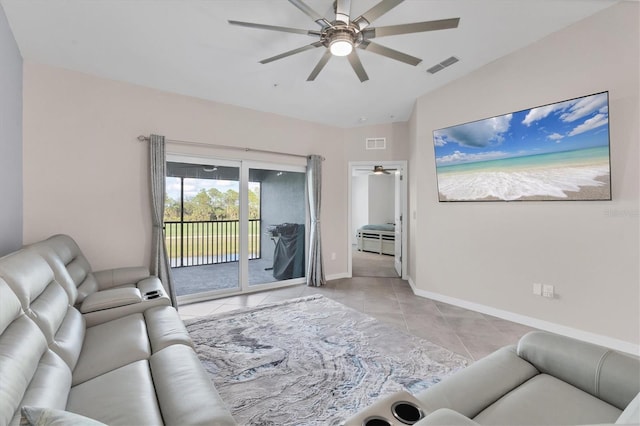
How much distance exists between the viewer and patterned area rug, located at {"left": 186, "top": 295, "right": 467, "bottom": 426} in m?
1.81

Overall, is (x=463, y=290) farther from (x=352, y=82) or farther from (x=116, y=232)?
(x=116, y=232)

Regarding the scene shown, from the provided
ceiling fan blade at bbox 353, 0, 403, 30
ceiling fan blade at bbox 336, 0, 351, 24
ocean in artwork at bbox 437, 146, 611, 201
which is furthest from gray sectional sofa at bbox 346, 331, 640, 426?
ceiling fan blade at bbox 336, 0, 351, 24

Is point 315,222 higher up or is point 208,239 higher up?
point 315,222

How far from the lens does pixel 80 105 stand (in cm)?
312

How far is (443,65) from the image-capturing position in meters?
3.24

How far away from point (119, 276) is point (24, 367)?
219cm

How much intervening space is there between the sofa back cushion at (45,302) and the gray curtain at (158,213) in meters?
1.60

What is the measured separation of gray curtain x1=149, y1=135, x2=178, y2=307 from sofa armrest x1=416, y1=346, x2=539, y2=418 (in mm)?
3307

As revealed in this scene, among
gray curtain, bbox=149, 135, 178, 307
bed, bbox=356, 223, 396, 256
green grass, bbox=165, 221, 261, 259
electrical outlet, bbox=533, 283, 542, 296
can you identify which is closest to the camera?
electrical outlet, bbox=533, 283, 542, 296

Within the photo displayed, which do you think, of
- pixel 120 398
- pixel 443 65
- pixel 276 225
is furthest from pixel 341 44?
pixel 276 225

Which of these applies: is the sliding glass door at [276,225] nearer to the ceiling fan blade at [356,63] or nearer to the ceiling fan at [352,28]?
the ceiling fan blade at [356,63]

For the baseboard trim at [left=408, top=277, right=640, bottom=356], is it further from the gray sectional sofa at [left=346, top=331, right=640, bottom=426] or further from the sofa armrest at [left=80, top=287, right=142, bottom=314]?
the sofa armrest at [left=80, top=287, right=142, bottom=314]

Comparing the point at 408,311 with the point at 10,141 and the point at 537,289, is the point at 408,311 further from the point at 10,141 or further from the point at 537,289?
the point at 10,141

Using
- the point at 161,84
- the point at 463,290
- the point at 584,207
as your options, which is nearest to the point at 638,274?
the point at 584,207
